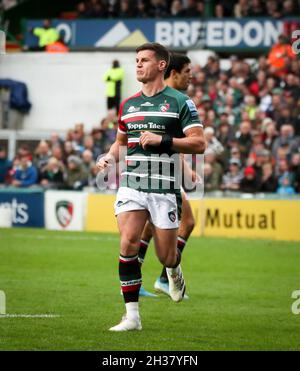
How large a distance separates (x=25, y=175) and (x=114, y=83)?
5.39 m

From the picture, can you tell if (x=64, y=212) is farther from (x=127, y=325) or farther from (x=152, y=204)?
(x=127, y=325)

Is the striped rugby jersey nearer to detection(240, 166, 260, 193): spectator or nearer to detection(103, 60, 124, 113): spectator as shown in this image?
detection(240, 166, 260, 193): spectator

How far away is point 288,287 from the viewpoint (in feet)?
47.4

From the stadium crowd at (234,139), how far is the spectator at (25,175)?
0.08 feet

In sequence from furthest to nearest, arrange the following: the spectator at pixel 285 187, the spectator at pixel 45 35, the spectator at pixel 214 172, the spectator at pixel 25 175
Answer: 1. the spectator at pixel 45 35
2. the spectator at pixel 25 175
3. the spectator at pixel 214 172
4. the spectator at pixel 285 187

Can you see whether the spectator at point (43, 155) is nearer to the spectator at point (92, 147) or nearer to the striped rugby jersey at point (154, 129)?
the spectator at point (92, 147)

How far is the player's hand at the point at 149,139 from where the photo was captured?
9.82m

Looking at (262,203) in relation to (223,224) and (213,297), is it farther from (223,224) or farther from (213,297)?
(213,297)

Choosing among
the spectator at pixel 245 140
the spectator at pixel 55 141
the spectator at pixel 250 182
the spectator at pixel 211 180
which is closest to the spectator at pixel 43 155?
the spectator at pixel 55 141

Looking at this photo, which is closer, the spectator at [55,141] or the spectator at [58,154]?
the spectator at [58,154]

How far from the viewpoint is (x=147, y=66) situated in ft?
33.4

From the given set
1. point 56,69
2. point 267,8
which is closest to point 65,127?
point 56,69

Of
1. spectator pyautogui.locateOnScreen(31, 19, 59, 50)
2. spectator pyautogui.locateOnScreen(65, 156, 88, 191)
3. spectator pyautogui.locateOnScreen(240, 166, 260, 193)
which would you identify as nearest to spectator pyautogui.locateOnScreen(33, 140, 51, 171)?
spectator pyautogui.locateOnScreen(65, 156, 88, 191)

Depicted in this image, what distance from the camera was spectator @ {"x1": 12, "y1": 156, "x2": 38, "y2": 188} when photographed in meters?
26.2
